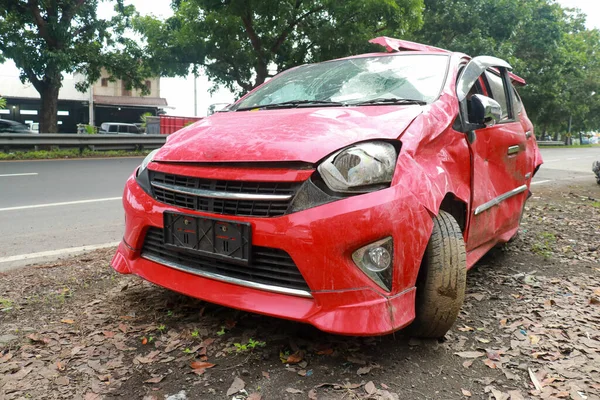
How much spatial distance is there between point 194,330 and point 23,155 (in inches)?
493

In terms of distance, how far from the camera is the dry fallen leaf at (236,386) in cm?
195

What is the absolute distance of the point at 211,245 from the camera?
2205 mm

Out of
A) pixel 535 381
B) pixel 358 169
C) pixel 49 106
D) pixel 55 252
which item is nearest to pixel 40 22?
pixel 49 106

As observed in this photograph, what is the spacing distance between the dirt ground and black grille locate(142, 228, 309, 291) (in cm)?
36

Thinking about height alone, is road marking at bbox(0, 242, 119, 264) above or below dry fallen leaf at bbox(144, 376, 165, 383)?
above

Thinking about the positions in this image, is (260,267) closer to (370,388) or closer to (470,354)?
(370,388)

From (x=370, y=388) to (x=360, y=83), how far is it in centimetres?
188

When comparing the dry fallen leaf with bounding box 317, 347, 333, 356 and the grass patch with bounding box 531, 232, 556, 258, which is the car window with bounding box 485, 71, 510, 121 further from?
the dry fallen leaf with bounding box 317, 347, 333, 356

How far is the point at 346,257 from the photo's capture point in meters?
2.00

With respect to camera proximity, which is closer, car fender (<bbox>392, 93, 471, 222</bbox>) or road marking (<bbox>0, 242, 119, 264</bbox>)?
car fender (<bbox>392, 93, 471, 222</bbox>)

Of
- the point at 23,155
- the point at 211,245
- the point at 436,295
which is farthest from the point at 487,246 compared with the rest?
the point at 23,155

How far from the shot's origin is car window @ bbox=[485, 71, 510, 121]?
3.57 meters

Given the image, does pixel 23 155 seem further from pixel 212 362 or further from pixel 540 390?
pixel 540 390

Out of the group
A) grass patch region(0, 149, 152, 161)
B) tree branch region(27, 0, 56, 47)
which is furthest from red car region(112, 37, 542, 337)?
tree branch region(27, 0, 56, 47)
